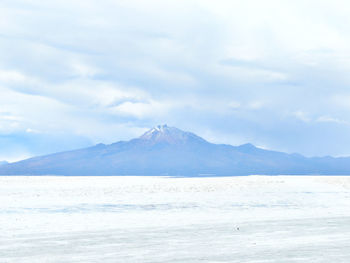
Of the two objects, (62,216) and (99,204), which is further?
(99,204)

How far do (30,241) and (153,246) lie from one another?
4176mm

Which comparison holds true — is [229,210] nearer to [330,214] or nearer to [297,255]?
[330,214]

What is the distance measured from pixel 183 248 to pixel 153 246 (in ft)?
3.23

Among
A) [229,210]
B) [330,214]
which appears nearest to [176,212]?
[229,210]

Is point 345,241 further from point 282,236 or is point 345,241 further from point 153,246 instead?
point 153,246

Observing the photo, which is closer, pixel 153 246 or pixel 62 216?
pixel 153 246

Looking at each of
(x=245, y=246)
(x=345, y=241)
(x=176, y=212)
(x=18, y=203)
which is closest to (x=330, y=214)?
(x=176, y=212)

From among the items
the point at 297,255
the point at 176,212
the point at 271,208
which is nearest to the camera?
the point at 297,255

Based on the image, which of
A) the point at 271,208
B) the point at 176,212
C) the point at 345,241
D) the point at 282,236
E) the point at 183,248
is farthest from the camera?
the point at 271,208

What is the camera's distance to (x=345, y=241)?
1822 cm

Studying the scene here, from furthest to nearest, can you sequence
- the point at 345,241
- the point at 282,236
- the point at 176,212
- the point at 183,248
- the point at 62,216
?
1. the point at 176,212
2. the point at 62,216
3. the point at 282,236
4. the point at 345,241
5. the point at 183,248

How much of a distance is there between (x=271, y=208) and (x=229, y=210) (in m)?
2.74

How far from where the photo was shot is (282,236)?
19.6 meters

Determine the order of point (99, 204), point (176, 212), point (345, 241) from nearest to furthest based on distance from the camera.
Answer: point (345, 241) < point (176, 212) < point (99, 204)
